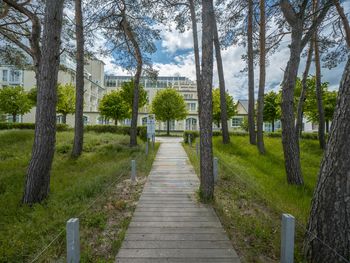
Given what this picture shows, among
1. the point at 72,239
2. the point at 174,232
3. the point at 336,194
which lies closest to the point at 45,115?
the point at 72,239

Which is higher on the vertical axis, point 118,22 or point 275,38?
point 118,22

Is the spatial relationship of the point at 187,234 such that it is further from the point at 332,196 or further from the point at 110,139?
the point at 110,139

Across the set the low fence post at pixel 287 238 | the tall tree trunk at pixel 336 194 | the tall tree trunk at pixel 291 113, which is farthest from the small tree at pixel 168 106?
the low fence post at pixel 287 238

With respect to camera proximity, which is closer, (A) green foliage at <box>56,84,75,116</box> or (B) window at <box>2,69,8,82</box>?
(A) green foliage at <box>56,84,75,116</box>

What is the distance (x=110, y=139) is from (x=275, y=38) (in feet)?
35.3

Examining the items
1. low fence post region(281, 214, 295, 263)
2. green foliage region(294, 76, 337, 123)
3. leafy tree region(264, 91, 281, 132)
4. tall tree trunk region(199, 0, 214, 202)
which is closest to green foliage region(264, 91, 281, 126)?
leafy tree region(264, 91, 281, 132)

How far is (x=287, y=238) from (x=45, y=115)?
4.94 m

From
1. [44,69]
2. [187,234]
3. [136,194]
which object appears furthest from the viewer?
[136,194]

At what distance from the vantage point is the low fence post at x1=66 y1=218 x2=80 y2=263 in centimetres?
245

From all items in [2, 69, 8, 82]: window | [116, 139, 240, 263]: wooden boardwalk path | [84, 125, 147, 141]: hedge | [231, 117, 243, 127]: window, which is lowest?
[116, 139, 240, 263]: wooden boardwalk path

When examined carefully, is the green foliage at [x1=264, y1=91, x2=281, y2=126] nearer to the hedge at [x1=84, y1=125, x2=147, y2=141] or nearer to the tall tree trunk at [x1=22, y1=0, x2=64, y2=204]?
the hedge at [x1=84, y1=125, x2=147, y2=141]

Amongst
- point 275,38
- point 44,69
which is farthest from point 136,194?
point 275,38

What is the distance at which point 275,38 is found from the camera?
357 inches

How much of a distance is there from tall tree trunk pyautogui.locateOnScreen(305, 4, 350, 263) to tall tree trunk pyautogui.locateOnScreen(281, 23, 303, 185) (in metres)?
3.69
